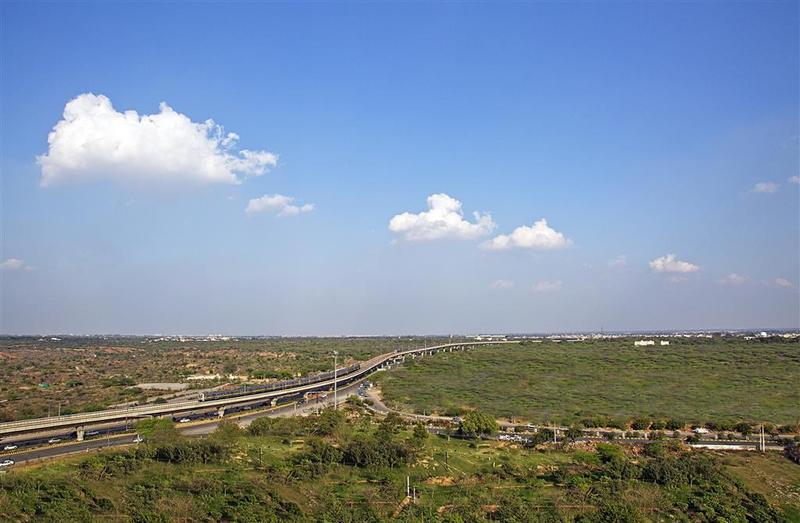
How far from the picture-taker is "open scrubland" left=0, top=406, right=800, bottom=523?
88.9 ft

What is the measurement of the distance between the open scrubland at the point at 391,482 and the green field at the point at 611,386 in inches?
801

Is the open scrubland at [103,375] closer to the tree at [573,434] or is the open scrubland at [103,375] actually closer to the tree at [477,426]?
the tree at [477,426]

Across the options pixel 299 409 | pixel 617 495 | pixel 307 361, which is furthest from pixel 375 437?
pixel 307 361

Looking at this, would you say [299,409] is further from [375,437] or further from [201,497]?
[201,497]

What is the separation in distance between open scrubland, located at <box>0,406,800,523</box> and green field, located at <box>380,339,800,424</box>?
66.8ft

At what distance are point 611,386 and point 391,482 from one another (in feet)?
209

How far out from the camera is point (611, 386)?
8825 cm

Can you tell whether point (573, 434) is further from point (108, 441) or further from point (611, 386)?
point (611, 386)

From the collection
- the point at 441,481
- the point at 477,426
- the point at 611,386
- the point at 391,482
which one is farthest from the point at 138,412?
the point at 611,386

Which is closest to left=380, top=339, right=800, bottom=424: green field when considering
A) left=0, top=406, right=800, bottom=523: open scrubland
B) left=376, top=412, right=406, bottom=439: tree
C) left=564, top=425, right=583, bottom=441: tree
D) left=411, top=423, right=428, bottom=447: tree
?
left=564, top=425, right=583, bottom=441: tree

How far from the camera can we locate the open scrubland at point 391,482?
88.9 feet

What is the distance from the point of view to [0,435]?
47531mm

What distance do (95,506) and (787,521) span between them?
3511 cm

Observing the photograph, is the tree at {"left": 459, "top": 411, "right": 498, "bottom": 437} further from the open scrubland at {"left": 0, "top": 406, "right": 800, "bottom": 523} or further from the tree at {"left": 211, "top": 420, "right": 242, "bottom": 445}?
the tree at {"left": 211, "top": 420, "right": 242, "bottom": 445}
